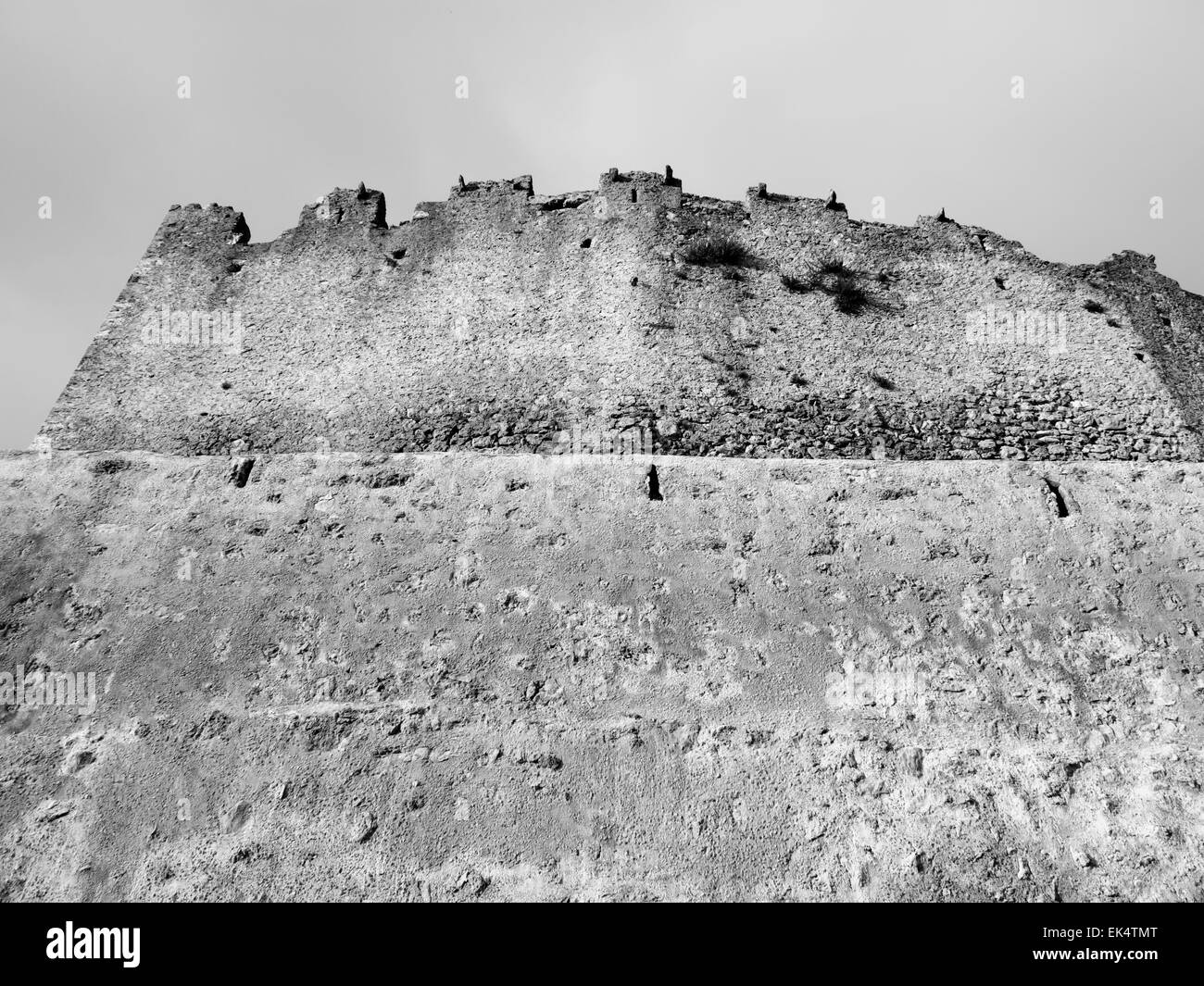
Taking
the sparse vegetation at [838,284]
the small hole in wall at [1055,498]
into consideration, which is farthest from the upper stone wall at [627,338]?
the small hole in wall at [1055,498]

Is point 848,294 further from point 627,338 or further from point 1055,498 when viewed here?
point 1055,498

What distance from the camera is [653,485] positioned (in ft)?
A: 18.2

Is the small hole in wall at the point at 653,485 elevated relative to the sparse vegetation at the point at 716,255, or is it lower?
lower

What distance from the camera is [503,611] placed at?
4863 millimetres

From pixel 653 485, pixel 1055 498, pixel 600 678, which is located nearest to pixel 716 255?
pixel 653 485

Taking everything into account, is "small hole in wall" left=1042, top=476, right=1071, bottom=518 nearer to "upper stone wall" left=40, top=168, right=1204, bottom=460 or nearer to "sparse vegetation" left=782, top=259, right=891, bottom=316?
"upper stone wall" left=40, top=168, right=1204, bottom=460

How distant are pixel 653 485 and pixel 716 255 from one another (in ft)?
14.5

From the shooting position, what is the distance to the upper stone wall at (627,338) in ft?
26.6

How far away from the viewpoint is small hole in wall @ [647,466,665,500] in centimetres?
550

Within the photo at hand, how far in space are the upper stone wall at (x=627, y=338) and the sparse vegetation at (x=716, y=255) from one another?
1.9 inches

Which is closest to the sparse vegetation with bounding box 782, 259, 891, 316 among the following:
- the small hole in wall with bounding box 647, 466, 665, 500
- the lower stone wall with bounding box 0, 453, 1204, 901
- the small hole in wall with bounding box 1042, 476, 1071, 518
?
the lower stone wall with bounding box 0, 453, 1204, 901

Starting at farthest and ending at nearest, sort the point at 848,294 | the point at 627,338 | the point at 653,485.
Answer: the point at 848,294 → the point at 627,338 → the point at 653,485

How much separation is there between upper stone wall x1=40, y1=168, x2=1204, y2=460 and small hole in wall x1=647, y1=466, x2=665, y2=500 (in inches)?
85.2

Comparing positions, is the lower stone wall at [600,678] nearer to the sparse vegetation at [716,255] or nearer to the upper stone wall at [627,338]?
the upper stone wall at [627,338]
